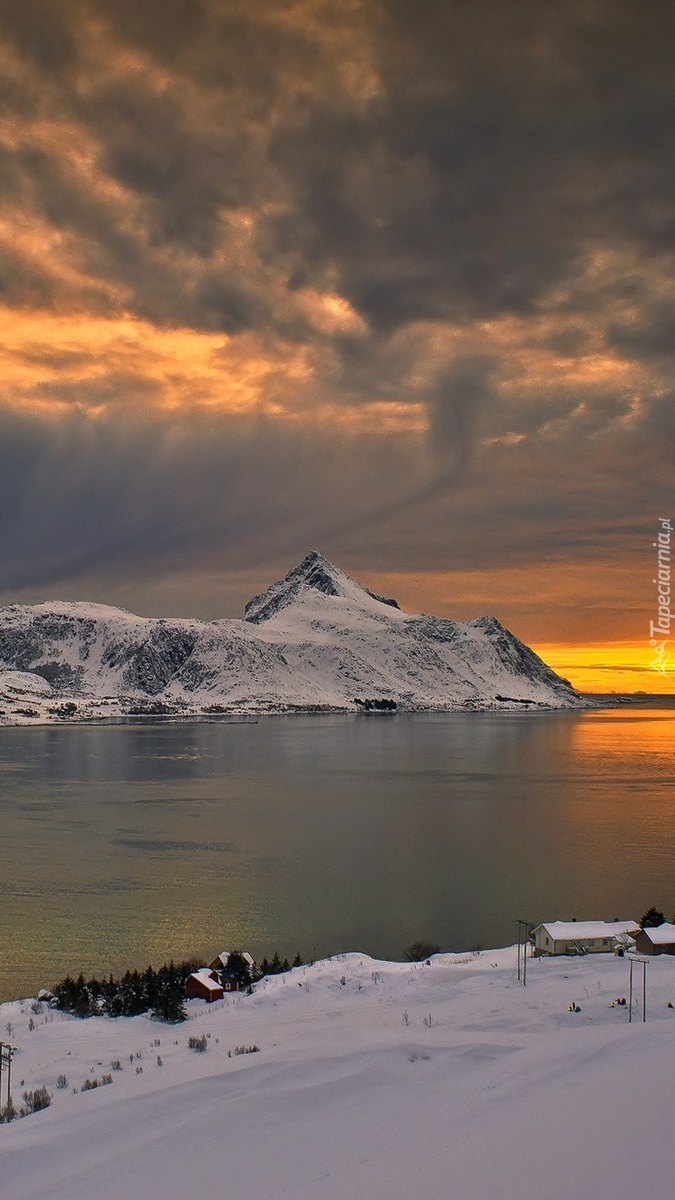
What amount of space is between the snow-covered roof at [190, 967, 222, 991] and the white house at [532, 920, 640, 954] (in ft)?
Result: 37.1

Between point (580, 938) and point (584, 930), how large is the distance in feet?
2.37

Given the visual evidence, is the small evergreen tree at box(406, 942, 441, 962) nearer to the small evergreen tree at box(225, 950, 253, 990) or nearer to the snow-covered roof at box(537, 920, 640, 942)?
the snow-covered roof at box(537, 920, 640, 942)

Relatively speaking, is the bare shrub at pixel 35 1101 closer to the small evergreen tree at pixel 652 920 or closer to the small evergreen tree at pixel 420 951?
the small evergreen tree at pixel 420 951

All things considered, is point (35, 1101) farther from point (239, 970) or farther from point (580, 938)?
point (580, 938)

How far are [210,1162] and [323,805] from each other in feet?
219

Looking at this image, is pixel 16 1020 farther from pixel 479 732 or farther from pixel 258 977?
pixel 479 732

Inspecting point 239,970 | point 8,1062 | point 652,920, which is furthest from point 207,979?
point 652,920

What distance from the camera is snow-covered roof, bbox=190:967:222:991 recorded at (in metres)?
26.0

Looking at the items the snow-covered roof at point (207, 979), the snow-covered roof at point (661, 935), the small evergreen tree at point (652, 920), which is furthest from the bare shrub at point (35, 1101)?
the small evergreen tree at point (652, 920)

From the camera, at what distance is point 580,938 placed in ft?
99.1

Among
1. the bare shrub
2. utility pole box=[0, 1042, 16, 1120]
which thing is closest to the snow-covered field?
the bare shrub

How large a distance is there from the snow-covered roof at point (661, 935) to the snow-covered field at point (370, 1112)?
7888mm

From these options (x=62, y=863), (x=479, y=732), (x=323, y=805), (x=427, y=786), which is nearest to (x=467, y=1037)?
(x=62, y=863)

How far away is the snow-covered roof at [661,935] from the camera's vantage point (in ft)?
93.4
